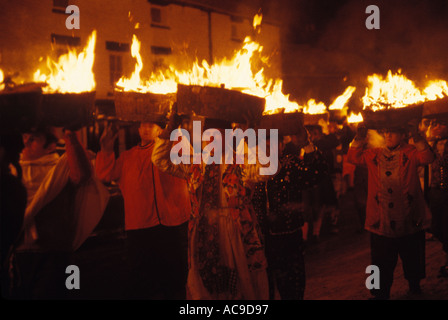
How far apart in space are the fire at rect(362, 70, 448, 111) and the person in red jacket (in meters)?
0.32

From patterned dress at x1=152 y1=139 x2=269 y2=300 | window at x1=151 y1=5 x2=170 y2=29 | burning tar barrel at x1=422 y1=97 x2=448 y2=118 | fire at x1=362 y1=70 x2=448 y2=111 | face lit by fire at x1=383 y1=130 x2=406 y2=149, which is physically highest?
window at x1=151 y1=5 x2=170 y2=29

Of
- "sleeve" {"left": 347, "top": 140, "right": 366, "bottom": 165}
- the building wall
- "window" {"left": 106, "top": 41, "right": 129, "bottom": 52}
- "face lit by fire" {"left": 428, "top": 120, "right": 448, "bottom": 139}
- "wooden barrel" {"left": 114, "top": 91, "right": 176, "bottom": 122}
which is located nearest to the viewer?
"wooden barrel" {"left": 114, "top": 91, "right": 176, "bottom": 122}

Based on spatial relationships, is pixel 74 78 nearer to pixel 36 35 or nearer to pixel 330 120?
pixel 330 120

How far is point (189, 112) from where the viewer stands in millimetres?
3791

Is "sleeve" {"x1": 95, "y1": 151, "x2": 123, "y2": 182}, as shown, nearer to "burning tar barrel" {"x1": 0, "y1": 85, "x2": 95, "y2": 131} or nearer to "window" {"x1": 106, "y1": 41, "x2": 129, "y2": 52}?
"burning tar barrel" {"x1": 0, "y1": 85, "x2": 95, "y2": 131}

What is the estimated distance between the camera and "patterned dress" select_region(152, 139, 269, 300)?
3631 mm

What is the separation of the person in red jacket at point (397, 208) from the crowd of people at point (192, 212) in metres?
0.01

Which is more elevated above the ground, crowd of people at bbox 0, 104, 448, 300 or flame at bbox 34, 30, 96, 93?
flame at bbox 34, 30, 96, 93

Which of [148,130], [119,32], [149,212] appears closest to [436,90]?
[148,130]

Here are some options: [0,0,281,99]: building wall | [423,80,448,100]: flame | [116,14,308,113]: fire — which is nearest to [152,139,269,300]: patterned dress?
[116,14,308,113]: fire

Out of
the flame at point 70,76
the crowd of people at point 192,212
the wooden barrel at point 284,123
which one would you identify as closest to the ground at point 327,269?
the crowd of people at point 192,212

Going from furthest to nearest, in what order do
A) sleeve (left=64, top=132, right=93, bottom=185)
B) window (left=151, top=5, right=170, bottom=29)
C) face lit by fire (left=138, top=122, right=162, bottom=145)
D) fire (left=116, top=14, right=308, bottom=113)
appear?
window (left=151, top=5, right=170, bottom=29) < face lit by fire (left=138, top=122, right=162, bottom=145) < sleeve (left=64, top=132, right=93, bottom=185) < fire (left=116, top=14, right=308, bottom=113)

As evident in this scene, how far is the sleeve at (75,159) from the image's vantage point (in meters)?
4.18

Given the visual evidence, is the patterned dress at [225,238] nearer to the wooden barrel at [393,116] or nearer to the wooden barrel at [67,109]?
the wooden barrel at [67,109]
